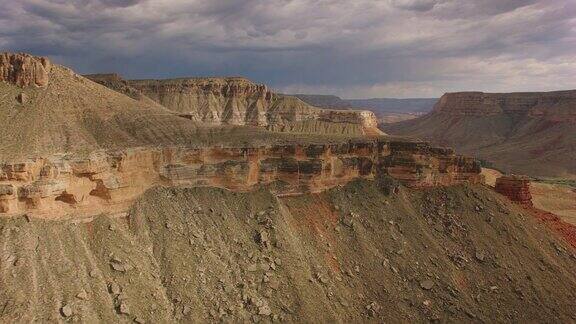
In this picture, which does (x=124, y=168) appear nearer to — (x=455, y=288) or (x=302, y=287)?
(x=302, y=287)

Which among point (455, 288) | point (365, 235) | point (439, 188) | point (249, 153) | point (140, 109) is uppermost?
point (140, 109)

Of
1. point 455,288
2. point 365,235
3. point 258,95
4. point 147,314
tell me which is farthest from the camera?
point 258,95

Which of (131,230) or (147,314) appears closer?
(147,314)

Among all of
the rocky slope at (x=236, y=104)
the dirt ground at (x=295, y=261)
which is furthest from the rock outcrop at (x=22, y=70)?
the rocky slope at (x=236, y=104)

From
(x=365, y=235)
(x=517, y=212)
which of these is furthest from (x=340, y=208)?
(x=517, y=212)

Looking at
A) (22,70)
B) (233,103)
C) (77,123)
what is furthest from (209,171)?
(233,103)

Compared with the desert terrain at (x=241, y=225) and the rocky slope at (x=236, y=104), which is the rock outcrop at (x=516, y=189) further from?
the rocky slope at (x=236, y=104)

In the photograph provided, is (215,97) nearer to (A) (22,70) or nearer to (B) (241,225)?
(A) (22,70)
